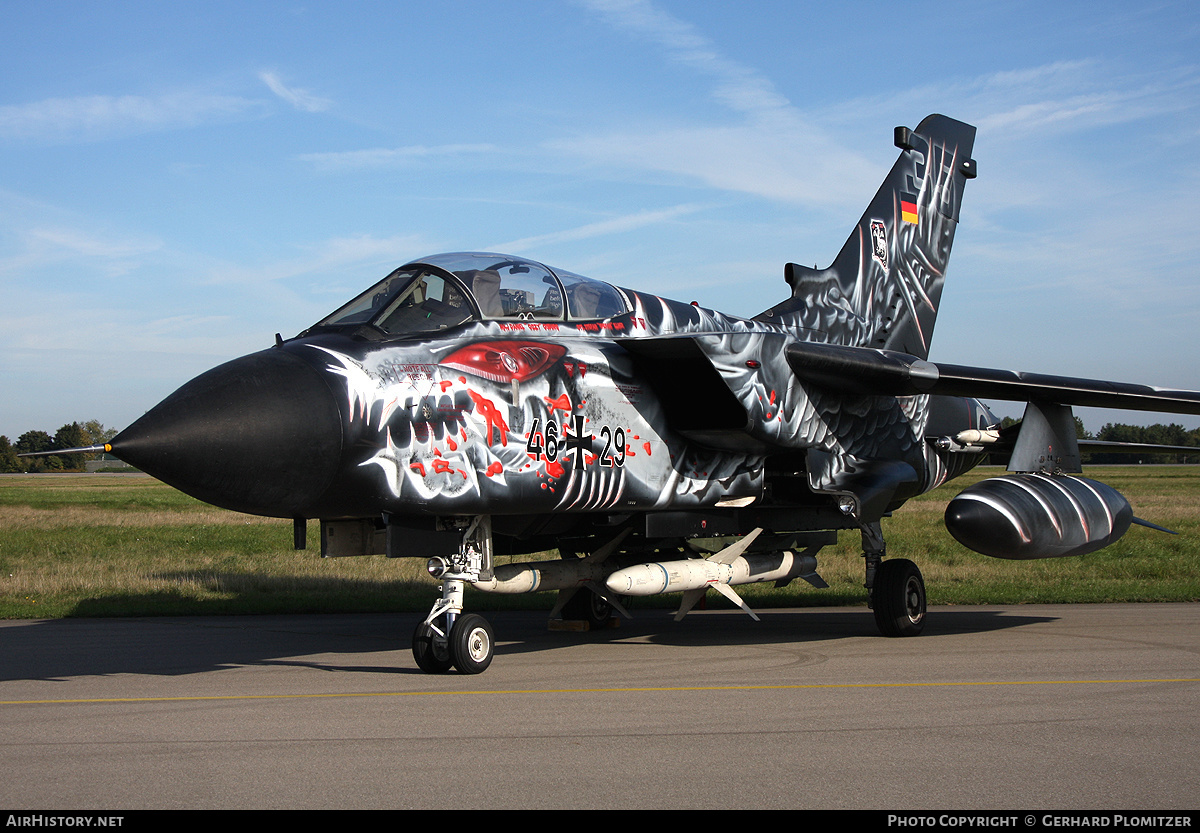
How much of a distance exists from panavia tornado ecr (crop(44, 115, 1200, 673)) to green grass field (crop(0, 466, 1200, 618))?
4087 millimetres

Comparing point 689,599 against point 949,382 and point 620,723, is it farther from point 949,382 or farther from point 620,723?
point 620,723

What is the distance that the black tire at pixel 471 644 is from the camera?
8.02m

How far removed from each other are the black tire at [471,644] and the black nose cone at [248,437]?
155 cm

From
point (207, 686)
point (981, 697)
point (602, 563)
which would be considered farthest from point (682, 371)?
point (207, 686)

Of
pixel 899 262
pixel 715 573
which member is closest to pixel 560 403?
pixel 715 573

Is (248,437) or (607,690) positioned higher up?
(248,437)

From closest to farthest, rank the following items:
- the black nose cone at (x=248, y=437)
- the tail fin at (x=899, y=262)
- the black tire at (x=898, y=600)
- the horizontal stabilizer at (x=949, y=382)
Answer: the black nose cone at (x=248, y=437) < the horizontal stabilizer at (x=949, y=382) < the black tire at (x=898, y=600) < the tail fin at (x=899, y=262)

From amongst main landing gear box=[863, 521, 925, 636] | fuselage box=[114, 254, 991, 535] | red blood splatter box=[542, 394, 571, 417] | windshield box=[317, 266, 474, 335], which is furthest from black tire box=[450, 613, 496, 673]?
main landing gear box=[863, 521, 925, 636]

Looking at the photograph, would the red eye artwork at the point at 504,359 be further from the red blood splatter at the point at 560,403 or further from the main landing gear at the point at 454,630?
the main landing gear at the point at 454,630

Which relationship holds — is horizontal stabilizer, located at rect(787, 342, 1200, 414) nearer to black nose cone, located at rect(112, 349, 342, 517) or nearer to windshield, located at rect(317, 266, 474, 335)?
windshield, located at rect(317, 266, 474, 335)

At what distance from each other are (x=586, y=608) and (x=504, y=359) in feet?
15.1

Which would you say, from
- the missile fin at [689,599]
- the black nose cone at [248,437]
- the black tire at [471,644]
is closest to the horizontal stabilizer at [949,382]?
the missile fin at [689,599]

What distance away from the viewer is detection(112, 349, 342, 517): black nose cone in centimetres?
648

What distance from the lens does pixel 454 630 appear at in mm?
8070
